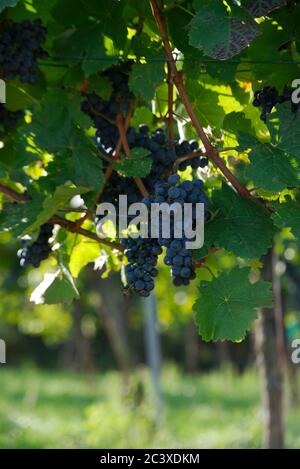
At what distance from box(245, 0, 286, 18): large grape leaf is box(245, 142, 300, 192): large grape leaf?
316 millimetres

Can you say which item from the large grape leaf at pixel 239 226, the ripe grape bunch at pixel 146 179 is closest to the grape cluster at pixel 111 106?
the ripe grape bunch at pixel 146 179

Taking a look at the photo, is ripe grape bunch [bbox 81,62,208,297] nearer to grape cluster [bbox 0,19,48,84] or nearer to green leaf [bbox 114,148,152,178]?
green leaf [bbox 114,148,152,178]

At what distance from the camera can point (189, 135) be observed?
223 cm

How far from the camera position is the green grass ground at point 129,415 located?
637cm

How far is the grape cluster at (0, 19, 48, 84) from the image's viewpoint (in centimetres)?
220

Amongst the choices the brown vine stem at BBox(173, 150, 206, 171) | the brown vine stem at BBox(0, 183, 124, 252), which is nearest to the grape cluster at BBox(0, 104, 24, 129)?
the brown vine stem at BBox(0, 183, 124, 252)

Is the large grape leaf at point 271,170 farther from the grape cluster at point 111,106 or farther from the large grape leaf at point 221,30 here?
the grape cluster at point 111,106

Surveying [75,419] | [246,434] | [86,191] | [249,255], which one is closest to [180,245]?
[249,255]

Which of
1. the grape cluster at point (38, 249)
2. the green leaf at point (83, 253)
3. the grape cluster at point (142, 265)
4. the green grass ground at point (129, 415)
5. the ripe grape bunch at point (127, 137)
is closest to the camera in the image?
the grape cluster at point (142, 265)

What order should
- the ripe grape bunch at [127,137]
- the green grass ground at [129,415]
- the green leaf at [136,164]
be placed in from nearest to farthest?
1. the green leaf at [136,164]
2. the ripe grape bunch at [127,137]
3. the green grass ground at [129,415]

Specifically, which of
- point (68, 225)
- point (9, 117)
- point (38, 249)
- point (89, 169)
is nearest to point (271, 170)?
point (89, 169)

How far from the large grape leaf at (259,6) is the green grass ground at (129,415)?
440 cm

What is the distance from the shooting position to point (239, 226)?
6.00 feet
